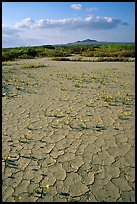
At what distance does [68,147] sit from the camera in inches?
169

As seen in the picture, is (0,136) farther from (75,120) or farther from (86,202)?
(86,202)

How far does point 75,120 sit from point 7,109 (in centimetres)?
230

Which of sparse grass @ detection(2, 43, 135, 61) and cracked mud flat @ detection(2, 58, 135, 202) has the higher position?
sparse grass @ detection(2, 43, 135, 61)

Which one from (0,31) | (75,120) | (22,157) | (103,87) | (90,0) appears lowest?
(22,157)

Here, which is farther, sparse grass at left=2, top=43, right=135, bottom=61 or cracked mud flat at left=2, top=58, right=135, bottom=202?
sparse grass at left=2, top=43, right=135, bottom=61

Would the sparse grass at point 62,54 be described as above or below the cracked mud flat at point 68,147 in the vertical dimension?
above

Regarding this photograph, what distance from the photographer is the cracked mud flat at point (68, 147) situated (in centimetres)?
318

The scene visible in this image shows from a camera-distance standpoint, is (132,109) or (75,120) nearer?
(75,120)

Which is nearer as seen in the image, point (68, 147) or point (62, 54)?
point (68, 147)

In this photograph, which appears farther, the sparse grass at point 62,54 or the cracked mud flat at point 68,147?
the sparse grass at point 62,54

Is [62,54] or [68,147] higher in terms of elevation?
[62,54]

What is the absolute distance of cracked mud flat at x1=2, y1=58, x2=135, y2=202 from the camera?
318cm

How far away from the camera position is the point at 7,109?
659cm

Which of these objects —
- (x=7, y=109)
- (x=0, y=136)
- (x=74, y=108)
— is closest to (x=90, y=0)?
(x=0, y=136)
